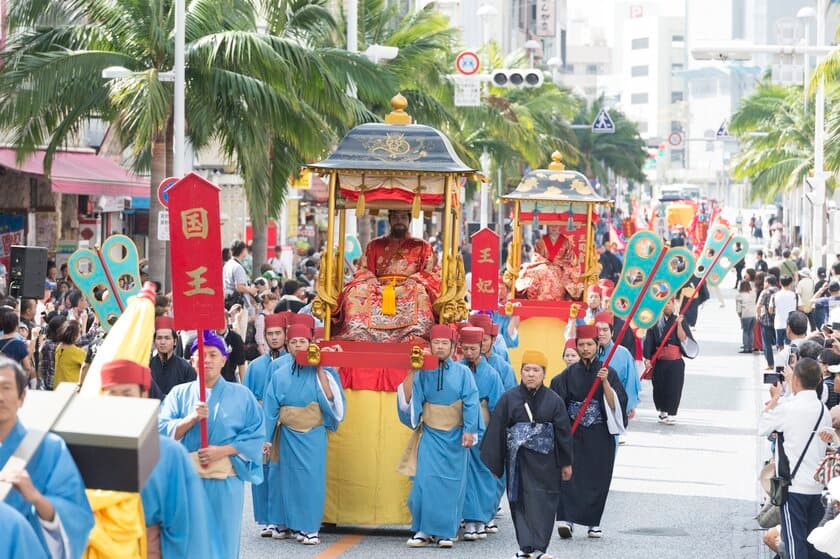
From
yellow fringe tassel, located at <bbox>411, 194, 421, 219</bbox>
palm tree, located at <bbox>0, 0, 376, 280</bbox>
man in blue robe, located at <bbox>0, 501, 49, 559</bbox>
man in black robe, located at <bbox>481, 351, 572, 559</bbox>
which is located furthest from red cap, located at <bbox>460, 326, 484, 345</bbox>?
palm tree, located at <bbox>0, 0, 376, 280</bbox>

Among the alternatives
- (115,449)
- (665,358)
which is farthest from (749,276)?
(115,449)

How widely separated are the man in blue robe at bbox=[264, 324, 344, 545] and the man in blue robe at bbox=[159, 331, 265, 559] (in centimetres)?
269

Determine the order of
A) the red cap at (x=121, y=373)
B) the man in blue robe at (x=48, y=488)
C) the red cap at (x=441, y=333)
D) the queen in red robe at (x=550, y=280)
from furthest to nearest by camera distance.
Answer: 1. the queen in red robe at (x=550, y=280)
2. the red cap at (x=441, y=333)
3. the red cap at (x=121, y=373)
4. the man in blue robe at (x=48, y=488)

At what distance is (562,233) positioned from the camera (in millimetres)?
21609

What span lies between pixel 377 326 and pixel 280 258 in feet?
56.1

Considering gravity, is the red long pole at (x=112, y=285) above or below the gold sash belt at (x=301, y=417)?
above

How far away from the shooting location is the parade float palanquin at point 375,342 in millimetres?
12250

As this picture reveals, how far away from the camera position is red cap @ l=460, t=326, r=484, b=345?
1245cm

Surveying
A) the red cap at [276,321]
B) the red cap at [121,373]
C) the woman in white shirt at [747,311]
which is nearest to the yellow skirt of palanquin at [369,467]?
the red cap at [276,321]

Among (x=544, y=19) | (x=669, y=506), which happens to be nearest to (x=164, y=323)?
(x=669, y=506)

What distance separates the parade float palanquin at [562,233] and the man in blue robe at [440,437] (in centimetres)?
739

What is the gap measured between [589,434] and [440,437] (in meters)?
1.23

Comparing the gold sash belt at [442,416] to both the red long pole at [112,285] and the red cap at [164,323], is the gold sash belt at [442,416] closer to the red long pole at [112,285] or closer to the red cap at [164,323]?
the red cap at [164,323]

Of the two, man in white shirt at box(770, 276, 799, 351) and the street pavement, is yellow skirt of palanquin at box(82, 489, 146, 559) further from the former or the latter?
man in white shirt at box(770, 276, 799, 351)
